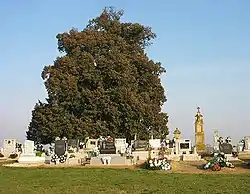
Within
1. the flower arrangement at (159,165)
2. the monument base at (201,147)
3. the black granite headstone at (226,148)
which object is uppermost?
the black granite headstone at (226,148)

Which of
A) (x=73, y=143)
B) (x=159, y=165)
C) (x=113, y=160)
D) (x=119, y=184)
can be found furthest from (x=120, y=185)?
(x=73, y=143)

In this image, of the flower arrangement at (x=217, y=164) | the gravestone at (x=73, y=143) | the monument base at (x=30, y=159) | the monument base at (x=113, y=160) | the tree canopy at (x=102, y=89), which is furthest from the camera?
the tree canopy at (x=102, y=89)

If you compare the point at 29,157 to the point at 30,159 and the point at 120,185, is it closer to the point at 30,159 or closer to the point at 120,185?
the point at 30,159

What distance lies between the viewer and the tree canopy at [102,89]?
118ft

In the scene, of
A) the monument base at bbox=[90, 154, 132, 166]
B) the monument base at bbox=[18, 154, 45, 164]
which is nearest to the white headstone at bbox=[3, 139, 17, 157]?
the monument base at bbox=[18, 154, 45, 164]

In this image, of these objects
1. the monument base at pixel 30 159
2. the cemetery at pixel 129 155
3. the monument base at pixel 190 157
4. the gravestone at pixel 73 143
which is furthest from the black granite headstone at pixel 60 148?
the monument base at pixel 190 157

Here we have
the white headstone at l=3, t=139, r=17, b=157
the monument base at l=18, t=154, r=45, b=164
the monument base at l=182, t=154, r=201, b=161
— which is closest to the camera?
the monument base at l=18, t=154, r=45, b=164

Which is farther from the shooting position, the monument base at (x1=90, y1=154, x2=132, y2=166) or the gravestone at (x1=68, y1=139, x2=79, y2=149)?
the gravestone at (x1=68, y1=139, x2=79, y2=149)

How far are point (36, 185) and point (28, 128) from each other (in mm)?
27025

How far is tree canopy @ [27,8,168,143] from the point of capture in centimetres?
3594

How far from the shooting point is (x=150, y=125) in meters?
37.8

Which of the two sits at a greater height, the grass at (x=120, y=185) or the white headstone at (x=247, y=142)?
the white headstone at (x=247, y=142)

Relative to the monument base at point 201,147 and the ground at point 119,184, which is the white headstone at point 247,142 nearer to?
the monument base at point 201,147

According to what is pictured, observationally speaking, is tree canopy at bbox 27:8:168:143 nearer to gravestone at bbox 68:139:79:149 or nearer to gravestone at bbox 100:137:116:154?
gravestone at bbox 68:139:79:149
